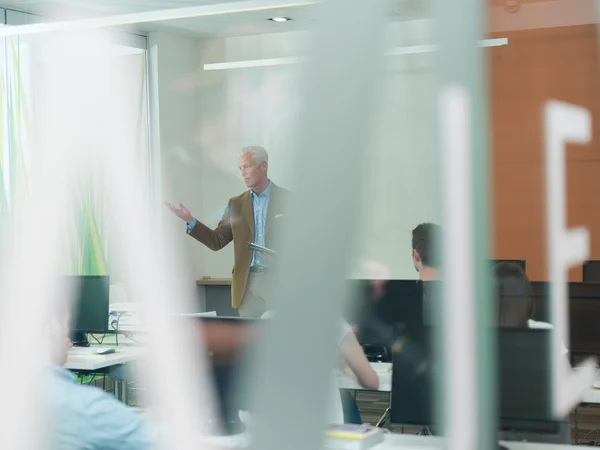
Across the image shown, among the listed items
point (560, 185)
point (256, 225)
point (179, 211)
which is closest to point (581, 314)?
point (179, 211)

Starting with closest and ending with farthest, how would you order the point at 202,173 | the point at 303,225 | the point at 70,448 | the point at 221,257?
the point at 303,225
the point at 70,448
the point at 221,257
the point at 202,173

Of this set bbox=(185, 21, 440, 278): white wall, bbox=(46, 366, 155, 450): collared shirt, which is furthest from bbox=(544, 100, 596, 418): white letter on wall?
bbox=(185, 21, 440, 278): white wall

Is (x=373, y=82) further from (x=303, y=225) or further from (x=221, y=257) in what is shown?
(x=221, y=257)

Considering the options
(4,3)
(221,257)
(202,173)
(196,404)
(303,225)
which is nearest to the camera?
(303,225)

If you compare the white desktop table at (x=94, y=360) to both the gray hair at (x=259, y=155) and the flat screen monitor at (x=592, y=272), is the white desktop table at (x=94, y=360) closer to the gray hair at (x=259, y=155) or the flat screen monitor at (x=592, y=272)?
the gray hair at (x=259, y=155)

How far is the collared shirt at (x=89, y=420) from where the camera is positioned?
523 mm

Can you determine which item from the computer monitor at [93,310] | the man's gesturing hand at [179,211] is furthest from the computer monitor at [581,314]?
the computer monitor at [93,310]

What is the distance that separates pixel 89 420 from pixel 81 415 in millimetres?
40

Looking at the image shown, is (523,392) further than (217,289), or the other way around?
(217,289)

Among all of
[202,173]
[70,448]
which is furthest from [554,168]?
[70,448]

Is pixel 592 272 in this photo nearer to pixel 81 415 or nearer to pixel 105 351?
pixel 105 351

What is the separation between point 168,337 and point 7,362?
152mm

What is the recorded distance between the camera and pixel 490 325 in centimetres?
32

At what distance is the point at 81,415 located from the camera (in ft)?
2.10
